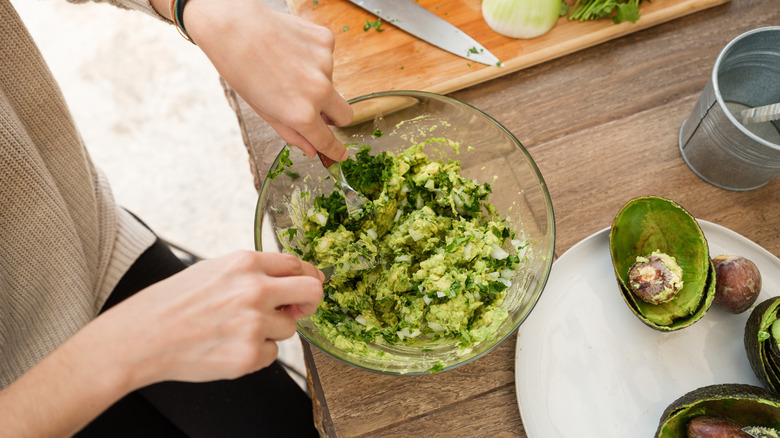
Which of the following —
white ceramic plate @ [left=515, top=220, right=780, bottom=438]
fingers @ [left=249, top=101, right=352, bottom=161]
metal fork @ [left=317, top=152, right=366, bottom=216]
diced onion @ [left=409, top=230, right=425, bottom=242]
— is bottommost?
white ceramic plate @ [left=515, top=220, right=780, bottom=438]

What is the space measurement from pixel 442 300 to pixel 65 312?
872 millimetres

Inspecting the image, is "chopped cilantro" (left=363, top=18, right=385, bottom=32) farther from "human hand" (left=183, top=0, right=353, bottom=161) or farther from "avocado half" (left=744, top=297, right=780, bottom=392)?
"avocado half" (left=744, top=297, right=780, bottom=392)

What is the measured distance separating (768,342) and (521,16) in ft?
3.09

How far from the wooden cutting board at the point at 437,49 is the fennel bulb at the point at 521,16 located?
3 centimetres

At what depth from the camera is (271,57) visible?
0.84 metres

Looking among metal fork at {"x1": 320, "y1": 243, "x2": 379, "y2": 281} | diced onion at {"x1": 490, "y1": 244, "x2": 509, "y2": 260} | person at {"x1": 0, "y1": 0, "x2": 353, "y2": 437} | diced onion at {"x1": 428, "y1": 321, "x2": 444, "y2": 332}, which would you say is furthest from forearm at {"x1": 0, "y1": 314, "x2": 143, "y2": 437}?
diced onion at {"x1": 490, "y1": 244, "x2": 509, "y2": 260}

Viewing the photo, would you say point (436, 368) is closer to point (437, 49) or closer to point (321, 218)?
point (321, 218)

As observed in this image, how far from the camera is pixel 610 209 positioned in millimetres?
1283

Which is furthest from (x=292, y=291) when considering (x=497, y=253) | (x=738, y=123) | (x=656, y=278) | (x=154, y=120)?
(x=154, y=120)

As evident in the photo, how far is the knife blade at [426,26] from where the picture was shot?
1392 mm

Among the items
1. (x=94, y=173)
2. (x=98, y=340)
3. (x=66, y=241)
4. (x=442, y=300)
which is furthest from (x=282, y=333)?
(x=94, y=173)

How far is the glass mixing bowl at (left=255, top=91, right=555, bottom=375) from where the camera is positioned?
1.04m

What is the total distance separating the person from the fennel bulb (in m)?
0.66

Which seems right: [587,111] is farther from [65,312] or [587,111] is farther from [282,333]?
[65,312]
